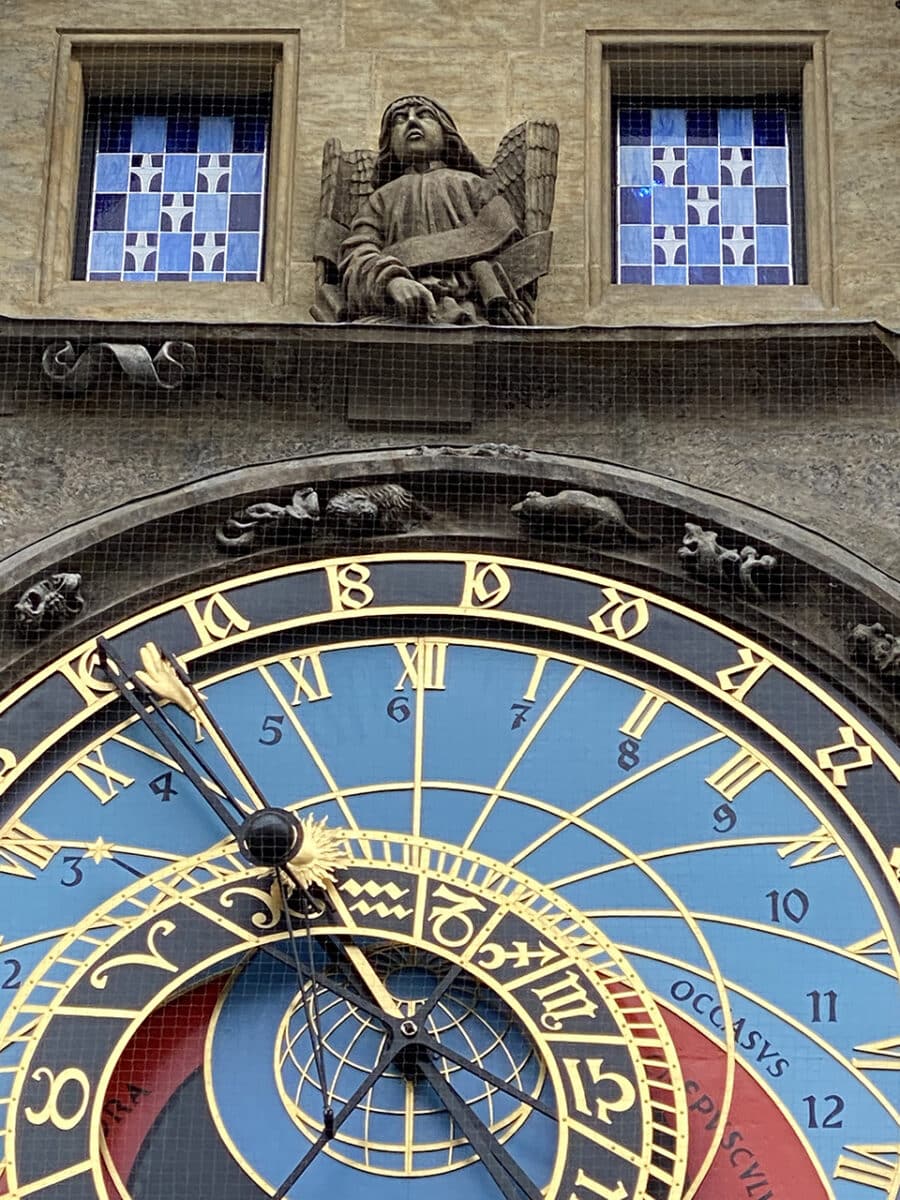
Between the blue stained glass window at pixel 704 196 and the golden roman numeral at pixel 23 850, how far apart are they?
2356 mm

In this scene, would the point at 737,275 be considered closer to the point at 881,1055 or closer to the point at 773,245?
the point at 773,245

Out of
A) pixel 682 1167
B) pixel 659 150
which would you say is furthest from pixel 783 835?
pixel 659 150

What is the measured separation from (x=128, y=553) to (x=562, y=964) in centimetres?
160

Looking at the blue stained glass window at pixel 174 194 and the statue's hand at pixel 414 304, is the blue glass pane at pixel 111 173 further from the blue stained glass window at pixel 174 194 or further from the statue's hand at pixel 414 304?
the statue's hand at pixel 414 304

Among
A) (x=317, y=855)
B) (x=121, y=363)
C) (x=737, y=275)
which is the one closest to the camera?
(x=317, y=855)

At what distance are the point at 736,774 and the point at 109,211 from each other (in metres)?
2.57

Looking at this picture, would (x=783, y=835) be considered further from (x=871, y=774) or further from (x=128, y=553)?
(x=128, y=553)

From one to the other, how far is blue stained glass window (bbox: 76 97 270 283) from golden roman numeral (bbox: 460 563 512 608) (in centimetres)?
124

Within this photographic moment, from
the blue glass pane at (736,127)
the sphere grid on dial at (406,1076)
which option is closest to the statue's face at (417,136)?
the blue glass pane at (736,127)

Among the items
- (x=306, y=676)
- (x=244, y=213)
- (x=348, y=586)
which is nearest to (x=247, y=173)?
(x=244, y=213)

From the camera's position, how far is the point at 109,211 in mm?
11281

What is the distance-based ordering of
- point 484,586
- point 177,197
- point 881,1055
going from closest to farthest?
1. point 881,1055
2. point 484,586
3. point 177,197

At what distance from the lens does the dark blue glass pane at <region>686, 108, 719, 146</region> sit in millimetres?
11406

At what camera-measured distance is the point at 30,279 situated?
11.0 m
